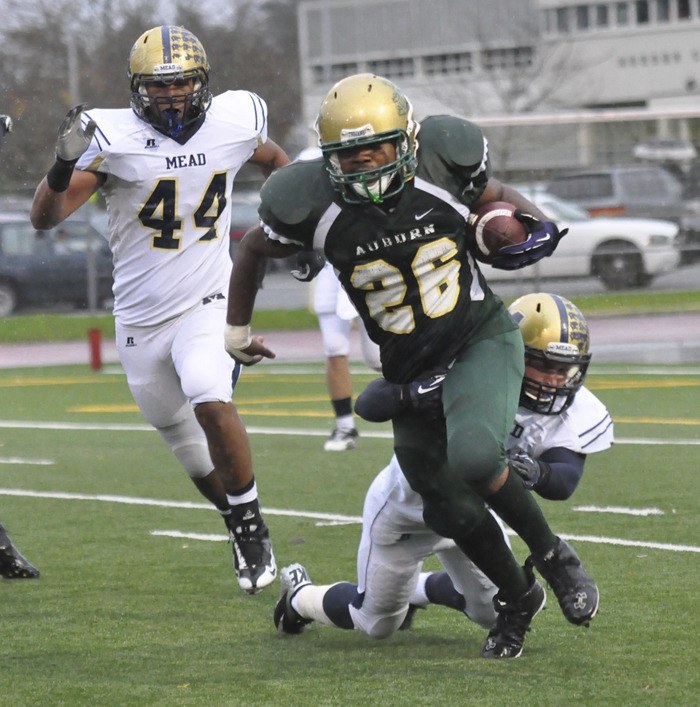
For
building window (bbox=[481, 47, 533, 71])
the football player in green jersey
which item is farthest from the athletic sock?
building window (bbox=[481, 47, 533, 71])

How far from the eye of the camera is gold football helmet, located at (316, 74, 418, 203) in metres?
3.97

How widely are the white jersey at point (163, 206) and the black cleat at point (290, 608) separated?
130 cm

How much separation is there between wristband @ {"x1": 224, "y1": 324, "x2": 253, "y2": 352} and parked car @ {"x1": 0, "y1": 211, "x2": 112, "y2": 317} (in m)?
14.4

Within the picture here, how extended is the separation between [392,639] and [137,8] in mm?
22139

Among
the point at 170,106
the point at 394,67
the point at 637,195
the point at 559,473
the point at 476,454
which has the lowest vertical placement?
→ the point at 637,195

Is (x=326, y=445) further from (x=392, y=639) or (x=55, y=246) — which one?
(x=55, y=246)

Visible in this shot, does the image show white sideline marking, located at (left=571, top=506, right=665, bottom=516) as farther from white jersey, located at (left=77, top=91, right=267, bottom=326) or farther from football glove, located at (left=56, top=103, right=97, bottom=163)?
football glove, located at (left=56, top=103, right=97, bottom=163)

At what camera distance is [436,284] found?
13.5 feet

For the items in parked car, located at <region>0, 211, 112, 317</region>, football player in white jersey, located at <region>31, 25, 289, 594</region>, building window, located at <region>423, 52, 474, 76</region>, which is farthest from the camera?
building window, located at <region>423, 52, 474, 76</region>

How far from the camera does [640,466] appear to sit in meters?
7.93

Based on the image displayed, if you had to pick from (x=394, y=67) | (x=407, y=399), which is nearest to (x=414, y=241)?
(x=407, y=399)

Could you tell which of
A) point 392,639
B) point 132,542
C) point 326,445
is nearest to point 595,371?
point 326,445

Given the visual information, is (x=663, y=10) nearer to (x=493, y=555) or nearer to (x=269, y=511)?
(x=269, y=511)

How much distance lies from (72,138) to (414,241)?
1.47 meters
